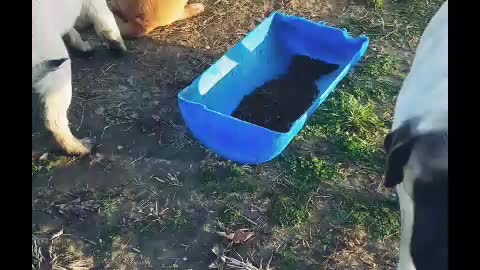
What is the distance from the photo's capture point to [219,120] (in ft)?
12.4

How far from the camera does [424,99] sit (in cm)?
269

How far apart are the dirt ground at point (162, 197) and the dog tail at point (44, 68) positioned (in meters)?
0.32

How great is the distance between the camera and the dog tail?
3576 mm

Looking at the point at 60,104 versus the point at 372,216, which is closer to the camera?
the point at 372,216

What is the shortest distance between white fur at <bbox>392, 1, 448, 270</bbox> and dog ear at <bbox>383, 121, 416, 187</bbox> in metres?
0.03

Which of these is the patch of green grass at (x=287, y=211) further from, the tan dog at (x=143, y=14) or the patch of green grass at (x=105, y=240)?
the tan dog at (x=143, y=14)

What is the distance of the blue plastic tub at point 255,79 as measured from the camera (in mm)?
3775

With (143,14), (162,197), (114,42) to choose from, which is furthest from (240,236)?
(143,14)

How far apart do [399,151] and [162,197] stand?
172 centimetres

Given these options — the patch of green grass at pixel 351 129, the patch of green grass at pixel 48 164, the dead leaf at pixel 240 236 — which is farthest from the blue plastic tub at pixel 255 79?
the patch of green grass at pixel 48 164

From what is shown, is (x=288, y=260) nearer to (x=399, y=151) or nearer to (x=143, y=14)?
(x=399, y=151)

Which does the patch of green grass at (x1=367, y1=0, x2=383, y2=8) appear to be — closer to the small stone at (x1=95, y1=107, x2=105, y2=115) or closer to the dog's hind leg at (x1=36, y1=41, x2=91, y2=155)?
the small stone at (x1=95, y1=107, x2=105, y2=115)

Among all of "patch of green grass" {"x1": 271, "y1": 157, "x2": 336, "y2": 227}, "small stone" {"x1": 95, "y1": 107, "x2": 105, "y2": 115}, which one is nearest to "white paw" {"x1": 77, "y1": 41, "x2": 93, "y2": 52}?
"small stone" {"x1": 95, "y1": 107, "x2": 105, "y2": 115}

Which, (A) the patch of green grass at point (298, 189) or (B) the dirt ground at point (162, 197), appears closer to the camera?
(B) the dirt ground at point (162, 197)
